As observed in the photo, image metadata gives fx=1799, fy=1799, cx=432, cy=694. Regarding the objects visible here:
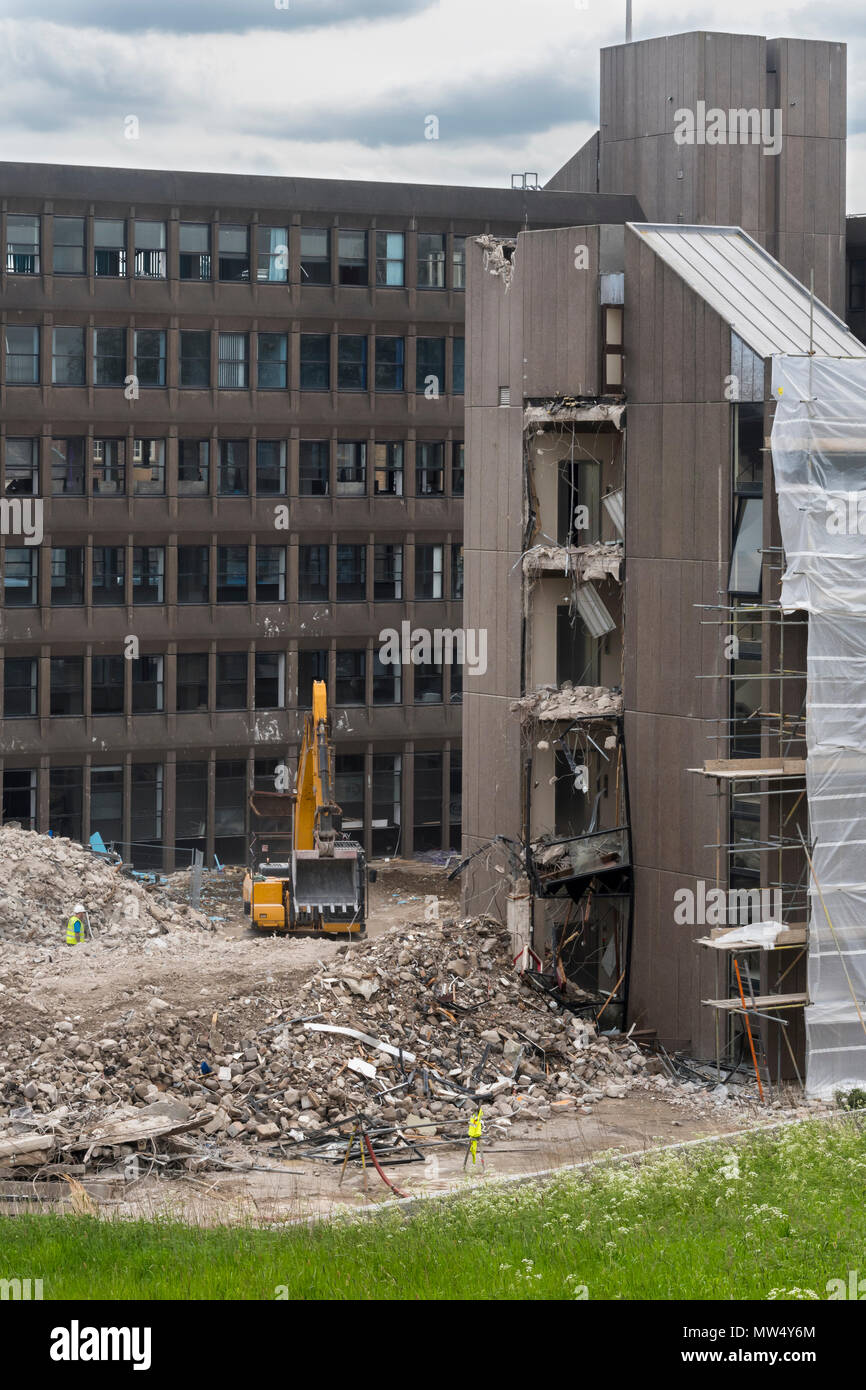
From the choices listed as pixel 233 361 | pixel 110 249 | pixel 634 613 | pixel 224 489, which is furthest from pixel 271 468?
pixel 634 613

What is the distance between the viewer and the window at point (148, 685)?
46.8m

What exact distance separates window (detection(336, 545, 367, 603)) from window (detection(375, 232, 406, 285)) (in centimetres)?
725

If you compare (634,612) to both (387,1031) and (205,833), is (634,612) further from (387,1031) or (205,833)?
(205,833)

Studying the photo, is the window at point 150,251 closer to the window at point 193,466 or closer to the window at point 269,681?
the window at point 193,466

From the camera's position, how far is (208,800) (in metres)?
47.2

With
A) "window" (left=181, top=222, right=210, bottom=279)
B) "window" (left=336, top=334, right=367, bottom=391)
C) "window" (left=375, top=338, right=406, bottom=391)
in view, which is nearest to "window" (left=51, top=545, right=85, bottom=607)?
→ "window" (left=181, top=222, right=210, bottom=279)

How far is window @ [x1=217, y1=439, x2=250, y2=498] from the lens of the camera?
156 ft

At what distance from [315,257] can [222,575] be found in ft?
29.1

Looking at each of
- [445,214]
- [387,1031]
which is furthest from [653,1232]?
[445,214]

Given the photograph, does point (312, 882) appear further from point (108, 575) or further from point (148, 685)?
point (108, 575)

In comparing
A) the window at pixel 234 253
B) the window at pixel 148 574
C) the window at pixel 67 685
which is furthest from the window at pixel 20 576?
the window at pixel 234 253

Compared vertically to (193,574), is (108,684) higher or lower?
lower

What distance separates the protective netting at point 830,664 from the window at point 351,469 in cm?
2363

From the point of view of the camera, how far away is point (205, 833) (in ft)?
156
